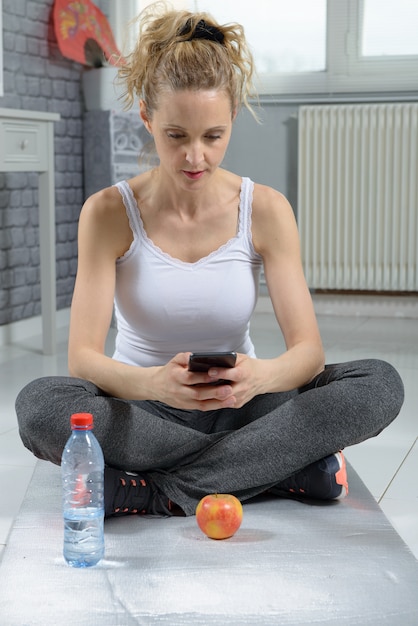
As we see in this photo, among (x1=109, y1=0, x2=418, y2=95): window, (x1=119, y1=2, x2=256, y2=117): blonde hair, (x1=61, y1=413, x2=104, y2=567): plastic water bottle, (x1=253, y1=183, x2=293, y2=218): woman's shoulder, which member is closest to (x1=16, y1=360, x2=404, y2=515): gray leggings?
(x1=61, y1=413, x2=104, y2=567): plastic water bottle

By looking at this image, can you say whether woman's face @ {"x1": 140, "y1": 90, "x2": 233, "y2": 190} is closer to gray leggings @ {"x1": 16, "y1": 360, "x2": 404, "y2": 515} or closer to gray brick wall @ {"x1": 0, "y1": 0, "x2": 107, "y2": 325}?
gray leggings @ {"x1": 16, "y1": 360, "x2": 404, "y2": 515}

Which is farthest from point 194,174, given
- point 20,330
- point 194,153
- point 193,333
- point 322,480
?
point 20,330

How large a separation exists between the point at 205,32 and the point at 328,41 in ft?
9.42

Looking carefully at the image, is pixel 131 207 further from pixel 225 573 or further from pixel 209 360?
pixel 225 573

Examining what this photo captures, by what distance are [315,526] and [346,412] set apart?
0.20m

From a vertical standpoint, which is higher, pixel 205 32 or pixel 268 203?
pixel 205 32

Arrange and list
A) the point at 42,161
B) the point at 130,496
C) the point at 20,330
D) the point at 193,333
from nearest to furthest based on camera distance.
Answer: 1. the point at 130,496
2. the point at 193,333
3. the point at 42,161
4. the point at 20,330

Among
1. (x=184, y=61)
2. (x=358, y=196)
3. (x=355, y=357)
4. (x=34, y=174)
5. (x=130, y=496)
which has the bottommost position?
(x=355, y=357)

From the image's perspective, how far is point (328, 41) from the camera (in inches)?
171

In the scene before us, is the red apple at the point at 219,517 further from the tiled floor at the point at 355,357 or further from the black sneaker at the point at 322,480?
Result: the tiled floor at the point at 355,357

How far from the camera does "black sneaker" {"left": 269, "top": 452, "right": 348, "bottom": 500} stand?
64.6 inches

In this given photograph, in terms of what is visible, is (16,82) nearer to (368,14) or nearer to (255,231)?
(368,14)

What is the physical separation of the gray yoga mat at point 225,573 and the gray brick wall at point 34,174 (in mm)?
2038

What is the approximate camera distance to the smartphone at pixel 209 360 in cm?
141
